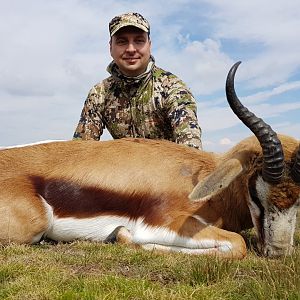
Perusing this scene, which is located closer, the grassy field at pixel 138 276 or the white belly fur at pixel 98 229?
the grassy field at pixel 138 276

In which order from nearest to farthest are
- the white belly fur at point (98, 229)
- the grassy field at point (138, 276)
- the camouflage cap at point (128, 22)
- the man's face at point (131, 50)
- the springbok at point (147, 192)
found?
1. the grassy field at point (138, 276)
2. the springbok at point (147, 192)
3. the white belly fur at point (98, 229)
4. the camouflage cap at point (128, 22)
5. the man's face at point (131, 50)

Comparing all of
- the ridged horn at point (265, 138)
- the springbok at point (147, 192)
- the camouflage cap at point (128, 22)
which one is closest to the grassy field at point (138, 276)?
the springbok at point (147, 192)

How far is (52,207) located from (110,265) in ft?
4.41

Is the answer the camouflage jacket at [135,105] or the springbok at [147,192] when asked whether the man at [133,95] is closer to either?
the camouflage jacket at [135,105]

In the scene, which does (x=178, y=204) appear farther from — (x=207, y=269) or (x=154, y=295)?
(x=154, y=295)

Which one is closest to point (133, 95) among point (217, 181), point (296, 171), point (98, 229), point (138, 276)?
point (98, 229)

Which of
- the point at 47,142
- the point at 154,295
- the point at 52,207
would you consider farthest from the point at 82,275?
the point at 47,142

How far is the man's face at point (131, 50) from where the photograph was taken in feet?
27.2

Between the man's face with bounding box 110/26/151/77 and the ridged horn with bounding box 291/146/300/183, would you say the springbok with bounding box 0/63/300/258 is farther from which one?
the man's face with bounding box 110/26/151/77

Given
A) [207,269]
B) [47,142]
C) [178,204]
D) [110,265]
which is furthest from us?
[47,142]

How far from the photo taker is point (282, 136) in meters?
5.60

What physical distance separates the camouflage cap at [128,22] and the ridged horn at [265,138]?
3.77 metres

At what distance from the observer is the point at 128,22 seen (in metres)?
8.15

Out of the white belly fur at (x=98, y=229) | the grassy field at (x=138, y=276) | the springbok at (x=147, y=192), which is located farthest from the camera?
the white belly fur at (x=98, y=229)
